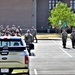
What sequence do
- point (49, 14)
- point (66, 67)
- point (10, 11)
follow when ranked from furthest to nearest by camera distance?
point (49, 14) < point (10, 11) < point (66, 67)

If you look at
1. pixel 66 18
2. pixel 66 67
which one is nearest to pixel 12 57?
pixel 66 67

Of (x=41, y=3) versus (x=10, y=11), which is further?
(x=41, y=3)

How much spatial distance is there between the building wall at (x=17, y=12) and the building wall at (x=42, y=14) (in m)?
5.67

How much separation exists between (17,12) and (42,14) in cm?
791

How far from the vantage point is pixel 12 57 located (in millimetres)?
9945

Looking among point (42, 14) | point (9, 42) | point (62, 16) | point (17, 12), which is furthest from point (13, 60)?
point (42, 14)

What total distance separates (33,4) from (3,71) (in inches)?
2380

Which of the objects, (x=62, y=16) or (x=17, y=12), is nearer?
(x=62, y=16)

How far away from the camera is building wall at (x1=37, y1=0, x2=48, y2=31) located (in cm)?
7506

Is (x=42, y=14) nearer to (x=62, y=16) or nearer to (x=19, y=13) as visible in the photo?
(x=19, y=13)

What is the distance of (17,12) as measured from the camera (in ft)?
229

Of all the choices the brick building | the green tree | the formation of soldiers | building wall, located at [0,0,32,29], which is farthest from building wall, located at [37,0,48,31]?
the formation of soldiers

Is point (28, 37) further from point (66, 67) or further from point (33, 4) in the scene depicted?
point (33, 4)

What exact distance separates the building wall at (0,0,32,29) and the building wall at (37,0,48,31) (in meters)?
5.67
